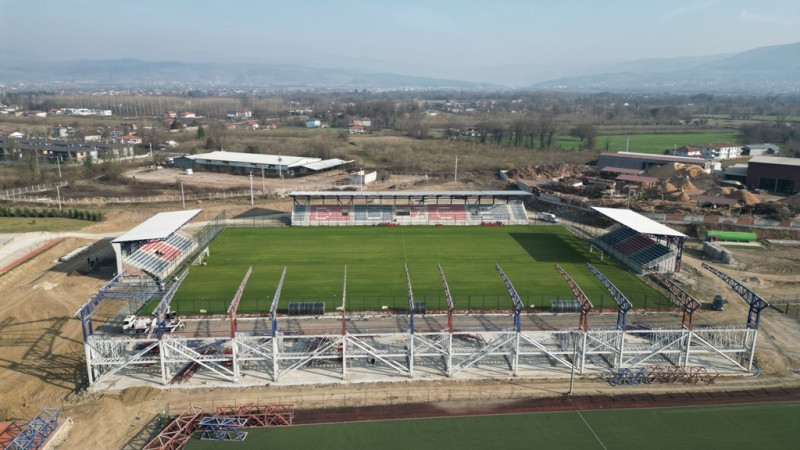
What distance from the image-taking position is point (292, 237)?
48.5 m

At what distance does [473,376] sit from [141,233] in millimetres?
26185

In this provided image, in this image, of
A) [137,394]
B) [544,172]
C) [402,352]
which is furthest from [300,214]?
[544,172]

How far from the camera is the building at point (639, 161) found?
79.8 m

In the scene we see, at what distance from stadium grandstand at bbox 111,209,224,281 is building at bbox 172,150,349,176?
38.3 m

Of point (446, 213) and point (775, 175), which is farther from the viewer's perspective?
point (775, 175)

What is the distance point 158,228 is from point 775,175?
7045 centimetres

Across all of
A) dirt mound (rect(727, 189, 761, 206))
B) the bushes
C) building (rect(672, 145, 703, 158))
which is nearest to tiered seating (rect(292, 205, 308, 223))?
the bushes

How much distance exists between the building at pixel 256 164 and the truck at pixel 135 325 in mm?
52800

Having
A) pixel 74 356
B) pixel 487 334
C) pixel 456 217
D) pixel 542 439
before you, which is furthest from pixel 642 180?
pixel 74 356

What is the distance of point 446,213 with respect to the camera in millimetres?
55469

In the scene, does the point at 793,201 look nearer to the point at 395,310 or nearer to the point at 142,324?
the point at 395,310

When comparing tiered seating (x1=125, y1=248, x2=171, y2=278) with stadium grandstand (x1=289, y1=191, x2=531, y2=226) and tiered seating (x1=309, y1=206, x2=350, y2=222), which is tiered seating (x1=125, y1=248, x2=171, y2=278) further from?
tiered seating (x1=309, y1=206, x2=350, y2=222)

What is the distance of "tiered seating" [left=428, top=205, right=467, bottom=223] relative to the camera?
54750mm

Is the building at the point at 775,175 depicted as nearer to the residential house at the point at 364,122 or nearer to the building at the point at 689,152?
the building at the point at 689,152
